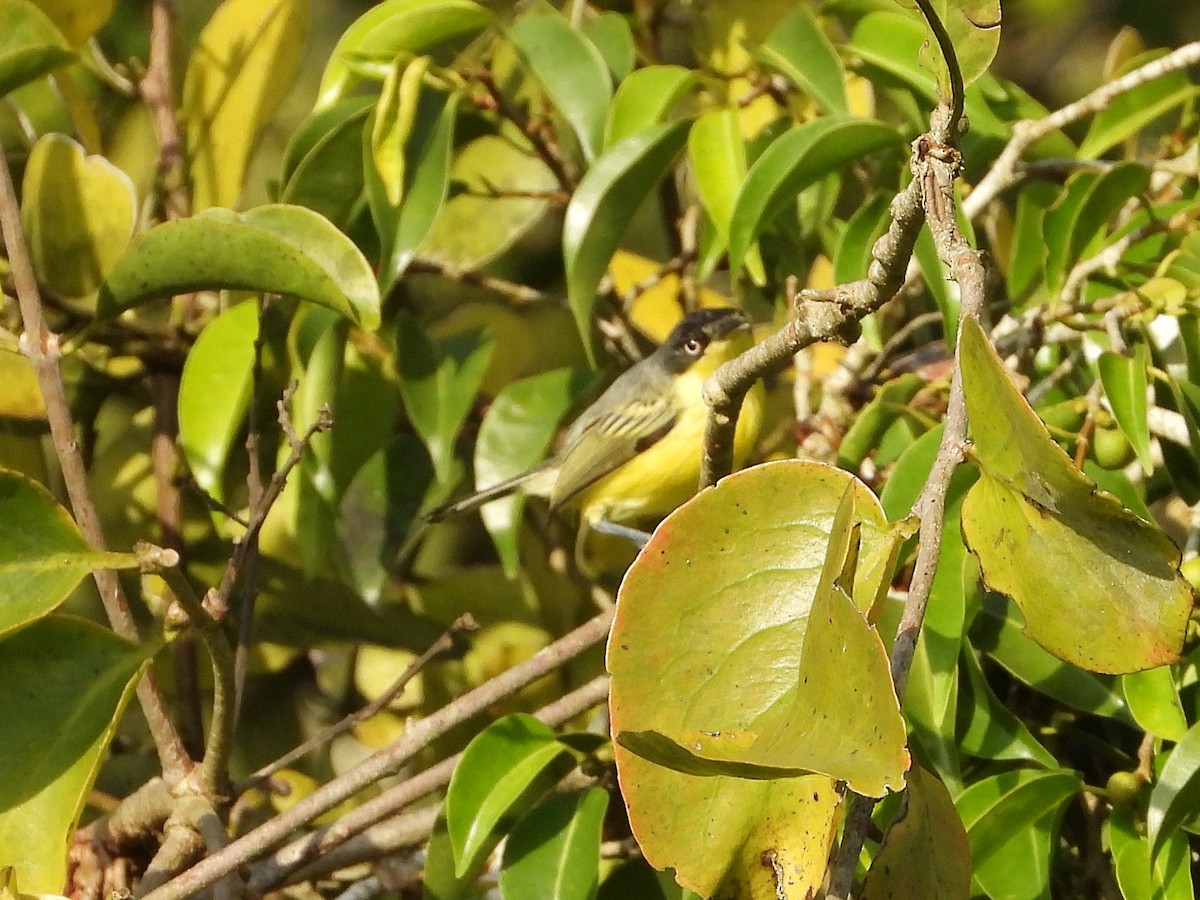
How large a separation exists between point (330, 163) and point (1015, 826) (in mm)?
1091

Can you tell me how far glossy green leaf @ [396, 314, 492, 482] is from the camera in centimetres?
174

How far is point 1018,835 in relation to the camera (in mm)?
1188

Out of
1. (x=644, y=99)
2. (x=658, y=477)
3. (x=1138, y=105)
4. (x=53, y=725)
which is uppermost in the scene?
(x=644, y=99)

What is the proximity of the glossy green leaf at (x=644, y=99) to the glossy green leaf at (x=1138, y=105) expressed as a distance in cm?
52

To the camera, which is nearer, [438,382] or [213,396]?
[213,396]

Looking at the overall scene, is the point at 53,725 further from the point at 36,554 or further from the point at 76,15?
the point at 76,15

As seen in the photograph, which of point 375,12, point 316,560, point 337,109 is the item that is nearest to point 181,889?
point 316,560

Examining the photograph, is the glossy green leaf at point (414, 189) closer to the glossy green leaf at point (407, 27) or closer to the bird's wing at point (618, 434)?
the glossy green leaf at point (407, 27)

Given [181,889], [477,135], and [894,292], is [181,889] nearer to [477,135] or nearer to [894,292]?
[894,292]

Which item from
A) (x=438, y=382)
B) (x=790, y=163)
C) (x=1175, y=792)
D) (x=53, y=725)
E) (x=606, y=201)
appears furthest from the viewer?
(x=438, y=382)

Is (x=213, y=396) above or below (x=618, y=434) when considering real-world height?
above

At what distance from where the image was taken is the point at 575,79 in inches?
66.7

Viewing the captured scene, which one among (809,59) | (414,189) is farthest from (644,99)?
(414,189)

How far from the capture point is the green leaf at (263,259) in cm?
136
